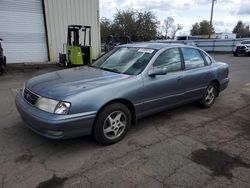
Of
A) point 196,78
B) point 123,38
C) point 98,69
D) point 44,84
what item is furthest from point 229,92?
point 123,38

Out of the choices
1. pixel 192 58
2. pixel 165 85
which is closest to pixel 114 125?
pixel 165 85

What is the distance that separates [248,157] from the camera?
3.44 metres

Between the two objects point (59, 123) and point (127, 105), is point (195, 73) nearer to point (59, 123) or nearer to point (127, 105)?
point (127, 105)

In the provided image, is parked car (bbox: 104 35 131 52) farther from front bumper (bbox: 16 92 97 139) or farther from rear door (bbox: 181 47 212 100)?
front bumper (bbox: 16 92 97 139)

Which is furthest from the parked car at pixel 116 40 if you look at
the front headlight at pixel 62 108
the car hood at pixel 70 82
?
the front headlight at pixel 62 108

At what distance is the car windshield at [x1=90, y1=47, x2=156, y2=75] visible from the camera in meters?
4.13

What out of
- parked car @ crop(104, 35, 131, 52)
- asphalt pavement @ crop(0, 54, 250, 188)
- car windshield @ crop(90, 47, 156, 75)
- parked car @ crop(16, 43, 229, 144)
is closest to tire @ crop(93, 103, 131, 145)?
parked car @ crop(16, 43, 229, 144)

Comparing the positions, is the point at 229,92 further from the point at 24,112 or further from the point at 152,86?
the point at 24,112

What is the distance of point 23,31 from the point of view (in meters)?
14.3

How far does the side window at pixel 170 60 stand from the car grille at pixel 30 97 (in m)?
2.03

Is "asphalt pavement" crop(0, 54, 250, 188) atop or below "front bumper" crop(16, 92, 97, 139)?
below

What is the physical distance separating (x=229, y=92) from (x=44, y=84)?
19.3ft

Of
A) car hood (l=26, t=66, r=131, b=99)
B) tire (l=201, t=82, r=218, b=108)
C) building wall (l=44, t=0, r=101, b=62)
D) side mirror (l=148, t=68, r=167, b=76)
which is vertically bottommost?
tire (l=201, t=82, r=218, b=108)

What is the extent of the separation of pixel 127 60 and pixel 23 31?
39.6 feet
